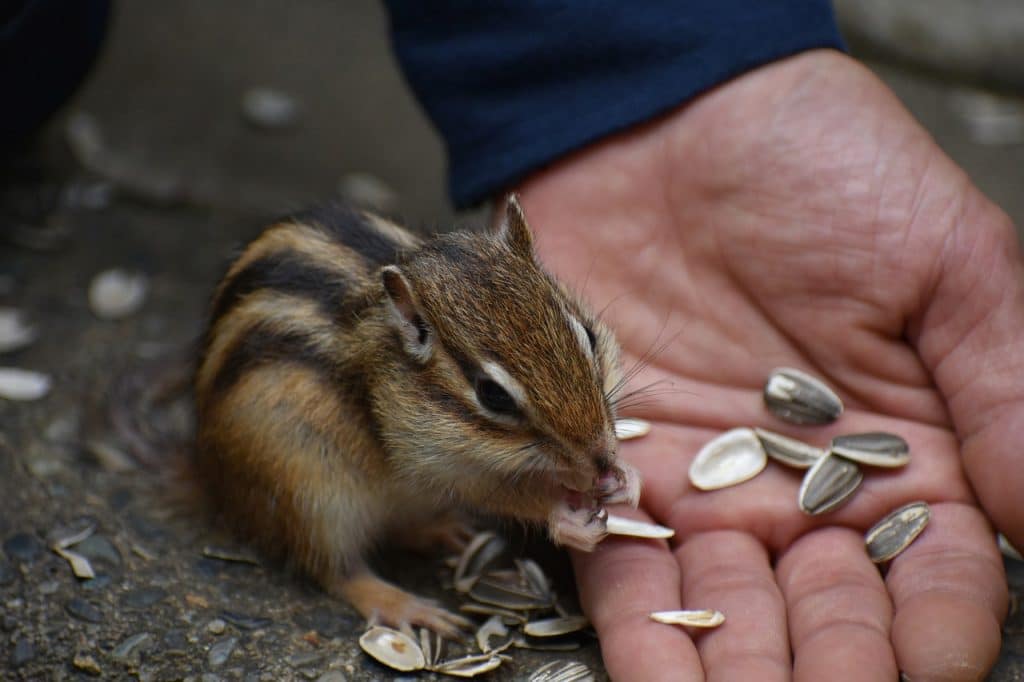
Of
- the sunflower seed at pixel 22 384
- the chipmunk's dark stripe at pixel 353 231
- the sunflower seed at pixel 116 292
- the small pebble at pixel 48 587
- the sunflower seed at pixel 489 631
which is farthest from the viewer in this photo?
the sunflower seed at pixel 116 292

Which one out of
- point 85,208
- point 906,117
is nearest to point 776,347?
point 906,117

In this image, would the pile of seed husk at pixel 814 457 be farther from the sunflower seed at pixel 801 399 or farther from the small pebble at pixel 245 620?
the small pebble at pixel 245 620

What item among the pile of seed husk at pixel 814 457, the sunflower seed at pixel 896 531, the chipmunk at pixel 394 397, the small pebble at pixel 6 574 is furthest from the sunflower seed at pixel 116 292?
the sunflower seed at pixel 896 531

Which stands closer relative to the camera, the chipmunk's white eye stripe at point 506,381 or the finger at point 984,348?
the chipmunk's white eye stripe at point 506,381

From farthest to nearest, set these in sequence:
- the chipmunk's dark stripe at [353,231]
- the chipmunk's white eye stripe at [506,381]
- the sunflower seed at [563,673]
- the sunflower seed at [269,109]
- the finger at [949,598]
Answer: the sunflower seed at [269,109], the chipmunk's dark stripe at [353,231], the sunflower seed at [563,673], the chipmunk's white eye stripe at [506,381], the finger at [949,598]

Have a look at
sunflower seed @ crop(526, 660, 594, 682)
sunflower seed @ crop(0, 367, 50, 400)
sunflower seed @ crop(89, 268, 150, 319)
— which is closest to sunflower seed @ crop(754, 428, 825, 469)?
sunflower seed @ crop(526, 660, 594, 682)

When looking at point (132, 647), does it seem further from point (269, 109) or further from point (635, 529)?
point (269, 109)

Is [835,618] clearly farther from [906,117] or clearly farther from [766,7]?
[766,7]
